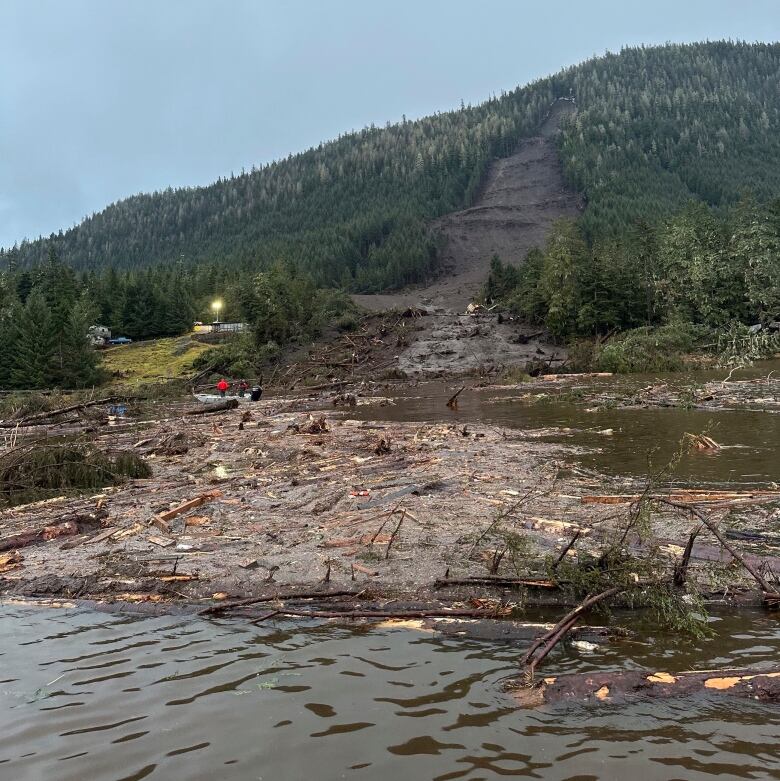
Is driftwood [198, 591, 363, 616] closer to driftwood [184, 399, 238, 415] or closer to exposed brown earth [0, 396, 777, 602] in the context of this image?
exposed brown earth [0, 396, 777, 602]

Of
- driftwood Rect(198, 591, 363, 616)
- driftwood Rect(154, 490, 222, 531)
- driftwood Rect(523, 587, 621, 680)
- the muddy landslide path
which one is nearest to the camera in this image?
driftwood Rect(523, 587, 621, 680)

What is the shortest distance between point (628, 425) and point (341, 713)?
19173mm

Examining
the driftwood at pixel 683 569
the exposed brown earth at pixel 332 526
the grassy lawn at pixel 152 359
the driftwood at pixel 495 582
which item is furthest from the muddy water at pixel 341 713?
the grassy lawn at pixel 152 359

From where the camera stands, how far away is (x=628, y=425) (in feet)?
70.2

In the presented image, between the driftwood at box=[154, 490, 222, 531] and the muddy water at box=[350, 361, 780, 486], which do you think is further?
the muddy water at box=[350, 361, 780, 486]

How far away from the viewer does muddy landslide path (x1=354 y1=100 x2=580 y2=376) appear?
65.8 metres

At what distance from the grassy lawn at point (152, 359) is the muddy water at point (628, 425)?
1573 inches

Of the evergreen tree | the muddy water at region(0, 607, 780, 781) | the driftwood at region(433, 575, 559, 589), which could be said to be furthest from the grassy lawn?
the muddy water at region(0, 607, 780, 781)

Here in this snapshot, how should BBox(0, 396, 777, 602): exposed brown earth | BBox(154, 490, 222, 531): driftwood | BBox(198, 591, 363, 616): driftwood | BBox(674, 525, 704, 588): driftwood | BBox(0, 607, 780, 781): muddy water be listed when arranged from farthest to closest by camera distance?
BBox(154, 490, 222, 531): driftwood < BBox(0, 396, 777, 602): exposed brown earth < BBox(198, 591, 363, 616): driftwood < BBox(674, 525, 704, 588): driftwood < BBox(0, 607, 780, 781): muddy water

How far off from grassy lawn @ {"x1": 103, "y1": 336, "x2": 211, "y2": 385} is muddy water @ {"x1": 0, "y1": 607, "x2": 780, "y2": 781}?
6401 centimetres

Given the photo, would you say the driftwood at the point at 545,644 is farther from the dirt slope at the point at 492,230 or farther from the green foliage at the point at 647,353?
the dirt slope at the point at 492,230

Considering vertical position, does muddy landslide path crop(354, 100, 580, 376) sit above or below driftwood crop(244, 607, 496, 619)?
above

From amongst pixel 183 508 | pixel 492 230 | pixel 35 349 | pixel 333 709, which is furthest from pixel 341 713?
pixel 492 230

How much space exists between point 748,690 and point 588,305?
222 ft
